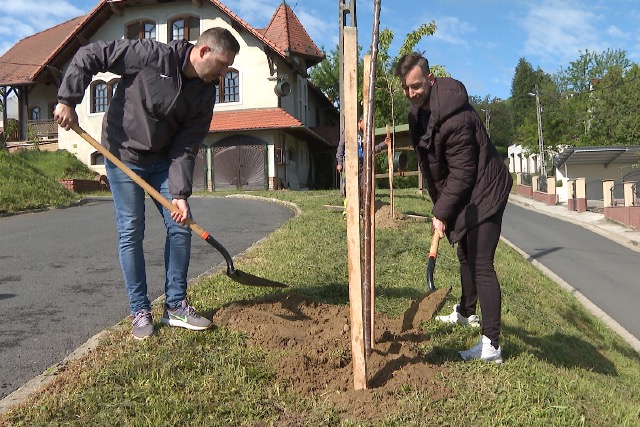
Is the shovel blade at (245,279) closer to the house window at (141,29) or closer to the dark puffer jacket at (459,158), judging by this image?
the dark puffer jacket at (459,158)

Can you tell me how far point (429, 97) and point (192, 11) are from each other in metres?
25.8

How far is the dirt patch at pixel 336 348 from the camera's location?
2.85 meters

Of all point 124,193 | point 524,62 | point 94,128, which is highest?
point 524,62

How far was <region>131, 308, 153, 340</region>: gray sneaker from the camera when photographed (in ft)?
11.4

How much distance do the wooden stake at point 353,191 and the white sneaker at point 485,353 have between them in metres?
0.97

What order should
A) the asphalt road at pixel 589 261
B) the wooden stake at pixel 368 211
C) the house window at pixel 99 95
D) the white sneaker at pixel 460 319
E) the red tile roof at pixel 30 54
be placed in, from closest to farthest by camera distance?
the wooden stake at pixel 368 211, the white sneaker at pixel 460 319, the asphalt road at pixel 589 261, the house window at pixel 99 95, the red tile roof at pixel 30 54

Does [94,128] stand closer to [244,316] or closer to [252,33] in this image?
[252,33]

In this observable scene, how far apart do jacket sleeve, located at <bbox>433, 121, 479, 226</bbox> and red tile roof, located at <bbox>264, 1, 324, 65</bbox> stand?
25.2m

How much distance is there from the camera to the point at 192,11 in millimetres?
26750

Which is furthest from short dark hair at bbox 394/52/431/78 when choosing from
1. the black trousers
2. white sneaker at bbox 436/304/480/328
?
white sneaker at bbox 436/304/480/328

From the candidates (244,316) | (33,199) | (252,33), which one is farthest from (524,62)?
(244,316)

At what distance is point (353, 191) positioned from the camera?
2.75 metres

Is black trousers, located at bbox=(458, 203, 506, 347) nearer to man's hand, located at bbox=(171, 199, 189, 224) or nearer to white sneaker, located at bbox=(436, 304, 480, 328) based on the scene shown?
white sneaker, located at bbox=(436, 304, 480, 328)

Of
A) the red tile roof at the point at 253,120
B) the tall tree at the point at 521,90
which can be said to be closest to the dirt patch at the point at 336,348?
the red tile roof at the point at 253,120
